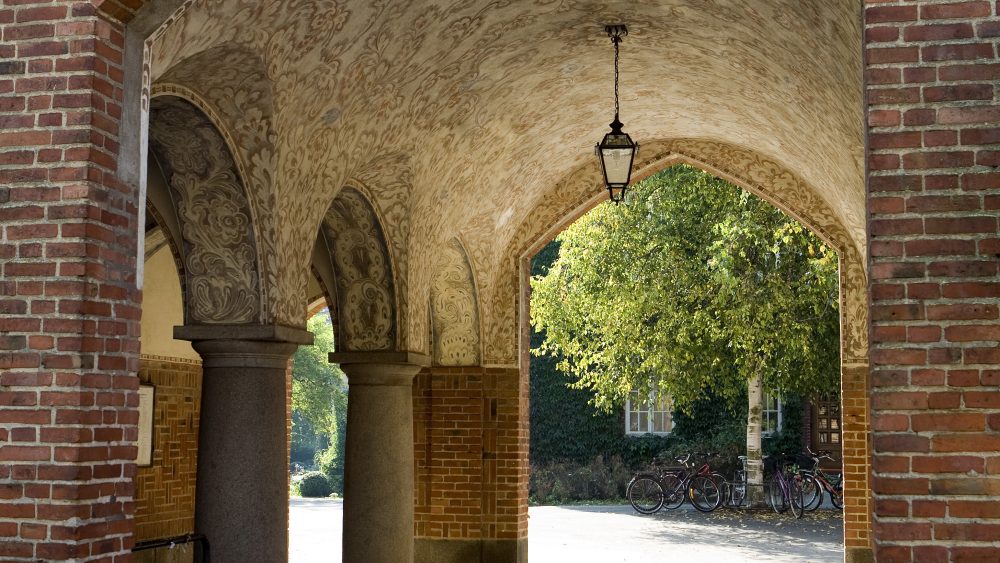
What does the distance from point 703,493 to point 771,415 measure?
4541 mm

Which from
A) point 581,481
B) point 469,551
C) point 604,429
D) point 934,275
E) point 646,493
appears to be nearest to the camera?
point 934,275

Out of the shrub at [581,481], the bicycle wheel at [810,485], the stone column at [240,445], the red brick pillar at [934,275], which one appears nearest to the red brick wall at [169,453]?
the stone column at [240,445]

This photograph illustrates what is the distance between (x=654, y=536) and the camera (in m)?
16.6

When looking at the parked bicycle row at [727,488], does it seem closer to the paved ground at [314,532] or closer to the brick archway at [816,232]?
the paved ground at [314,532]

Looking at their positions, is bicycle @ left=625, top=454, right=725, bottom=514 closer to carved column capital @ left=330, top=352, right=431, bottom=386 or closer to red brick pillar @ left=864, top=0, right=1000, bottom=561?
carved column capital @ left=330, top=352, right=431, bottom=386

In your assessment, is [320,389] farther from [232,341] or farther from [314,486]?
[232,341]

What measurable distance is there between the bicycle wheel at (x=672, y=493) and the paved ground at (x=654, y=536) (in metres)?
0.23

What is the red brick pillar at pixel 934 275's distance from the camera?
3938mm

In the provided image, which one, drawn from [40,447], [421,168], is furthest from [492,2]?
[40,447]

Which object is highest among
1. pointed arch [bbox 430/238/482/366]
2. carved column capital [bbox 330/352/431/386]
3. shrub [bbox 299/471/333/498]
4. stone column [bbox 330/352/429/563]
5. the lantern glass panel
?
the lantern glass panel

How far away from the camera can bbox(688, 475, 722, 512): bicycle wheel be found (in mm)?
20778

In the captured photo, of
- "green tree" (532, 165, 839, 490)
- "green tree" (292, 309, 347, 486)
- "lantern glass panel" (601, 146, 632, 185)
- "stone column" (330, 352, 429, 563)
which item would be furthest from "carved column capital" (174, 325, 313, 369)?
"green tree" (292, 309, 347, 486)

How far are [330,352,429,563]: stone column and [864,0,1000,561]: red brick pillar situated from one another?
5.45m

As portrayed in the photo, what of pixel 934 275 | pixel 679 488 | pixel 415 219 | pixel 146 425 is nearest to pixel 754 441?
pixel 679 488
